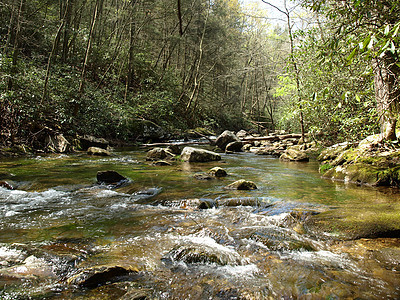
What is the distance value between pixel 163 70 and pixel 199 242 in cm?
1809

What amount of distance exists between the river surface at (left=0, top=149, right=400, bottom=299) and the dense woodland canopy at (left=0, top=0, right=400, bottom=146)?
1.83 m

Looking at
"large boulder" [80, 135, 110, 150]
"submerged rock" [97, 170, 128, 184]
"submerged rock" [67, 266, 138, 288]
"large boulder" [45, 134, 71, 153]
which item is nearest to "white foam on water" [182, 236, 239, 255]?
"submerged rock" [67, 266, 138, 288]

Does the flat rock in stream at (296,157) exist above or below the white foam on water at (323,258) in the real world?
above

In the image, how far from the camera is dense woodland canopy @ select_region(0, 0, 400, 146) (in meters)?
4.94

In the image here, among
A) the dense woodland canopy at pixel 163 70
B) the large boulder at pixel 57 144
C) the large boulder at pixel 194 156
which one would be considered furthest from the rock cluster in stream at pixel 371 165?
the large boulder at pixel 57 144

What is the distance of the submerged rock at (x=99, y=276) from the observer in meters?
2.15

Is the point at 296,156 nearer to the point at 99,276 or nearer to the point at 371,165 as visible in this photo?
the point at 371,165

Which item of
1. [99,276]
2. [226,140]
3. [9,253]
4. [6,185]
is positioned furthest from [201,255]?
[226,140]

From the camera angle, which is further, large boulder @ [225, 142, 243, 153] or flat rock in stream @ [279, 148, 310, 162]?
large boulder @ [225, 142, 243, 153]

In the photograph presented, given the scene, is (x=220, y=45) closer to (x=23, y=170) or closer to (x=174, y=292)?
(x=23, y=170)

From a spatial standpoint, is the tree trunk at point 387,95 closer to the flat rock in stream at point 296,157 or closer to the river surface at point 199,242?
the river surface at point 199,242

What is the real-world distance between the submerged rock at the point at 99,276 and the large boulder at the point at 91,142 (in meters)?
9.95

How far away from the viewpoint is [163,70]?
63.1 ft

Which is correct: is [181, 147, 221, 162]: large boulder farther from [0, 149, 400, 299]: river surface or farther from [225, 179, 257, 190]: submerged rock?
A: [225, 179, 257, 190]: submerged rock
